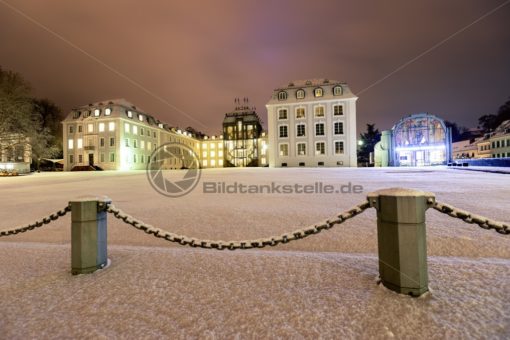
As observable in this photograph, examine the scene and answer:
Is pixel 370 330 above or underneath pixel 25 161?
underneath

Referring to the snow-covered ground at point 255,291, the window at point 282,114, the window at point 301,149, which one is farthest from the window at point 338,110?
the snow-covered ground at point 255,291

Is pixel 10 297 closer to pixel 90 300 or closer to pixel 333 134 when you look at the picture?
pixel 90 300

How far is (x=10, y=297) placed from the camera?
2.47m

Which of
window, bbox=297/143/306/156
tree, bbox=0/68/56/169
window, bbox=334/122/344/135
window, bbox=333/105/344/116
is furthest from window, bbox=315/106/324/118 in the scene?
tree, bbox=0/68/56/169

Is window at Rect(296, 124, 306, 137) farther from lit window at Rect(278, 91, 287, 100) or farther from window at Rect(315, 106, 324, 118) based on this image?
lit window at Rect(278, 91, 287, 100)

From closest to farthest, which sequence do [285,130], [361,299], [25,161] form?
[361,299] → [25,161] → [285,130]

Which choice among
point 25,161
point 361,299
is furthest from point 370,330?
point 25,161

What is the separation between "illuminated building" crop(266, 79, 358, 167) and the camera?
129ft

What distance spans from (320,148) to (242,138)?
22.5 metres

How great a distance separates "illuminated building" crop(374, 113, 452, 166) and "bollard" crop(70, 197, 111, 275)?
3664 cm

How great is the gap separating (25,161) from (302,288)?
51.8 m

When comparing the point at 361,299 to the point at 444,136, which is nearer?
the point at 361,299

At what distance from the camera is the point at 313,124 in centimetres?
4044

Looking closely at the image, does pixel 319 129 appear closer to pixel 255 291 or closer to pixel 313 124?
pixel 313 124
